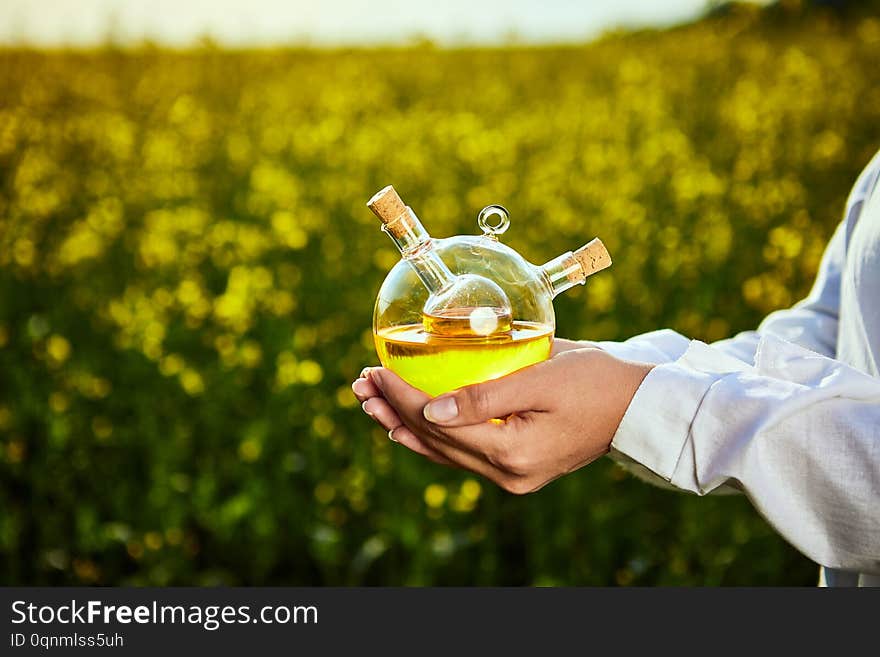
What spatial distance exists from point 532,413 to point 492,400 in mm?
61

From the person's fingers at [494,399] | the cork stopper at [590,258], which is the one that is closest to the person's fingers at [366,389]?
the person's fingers at [494,399]

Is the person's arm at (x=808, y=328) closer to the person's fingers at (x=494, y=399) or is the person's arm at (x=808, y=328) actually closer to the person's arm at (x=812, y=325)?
the person's arm at (x=812, y=325)

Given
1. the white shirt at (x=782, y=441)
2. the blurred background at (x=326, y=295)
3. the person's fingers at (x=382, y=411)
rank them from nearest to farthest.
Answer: the white shirt at (x=782, y=441)
the person's fingers at (x=382, y=411)
the blurred background at (x=326, y=295)

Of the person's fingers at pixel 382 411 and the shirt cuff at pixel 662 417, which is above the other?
the person's fingers at pixel 382 411

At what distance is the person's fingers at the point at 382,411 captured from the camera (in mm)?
1165

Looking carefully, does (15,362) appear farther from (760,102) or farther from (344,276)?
(760,102)

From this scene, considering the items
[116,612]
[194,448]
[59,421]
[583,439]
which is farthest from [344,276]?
[583,439]

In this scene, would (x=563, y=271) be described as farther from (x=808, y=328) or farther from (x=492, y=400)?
(x=808, y=328)

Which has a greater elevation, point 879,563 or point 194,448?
point 194,448

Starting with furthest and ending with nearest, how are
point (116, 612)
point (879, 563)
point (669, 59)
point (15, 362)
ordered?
point (669, 59) < point (15, 362) < point (116, 612) < point (879, 563)

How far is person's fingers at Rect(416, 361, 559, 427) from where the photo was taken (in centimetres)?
101

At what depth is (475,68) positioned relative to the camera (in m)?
7.30

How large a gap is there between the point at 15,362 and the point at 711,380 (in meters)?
2.42

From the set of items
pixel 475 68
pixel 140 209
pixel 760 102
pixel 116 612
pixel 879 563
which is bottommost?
pixel 879 563
